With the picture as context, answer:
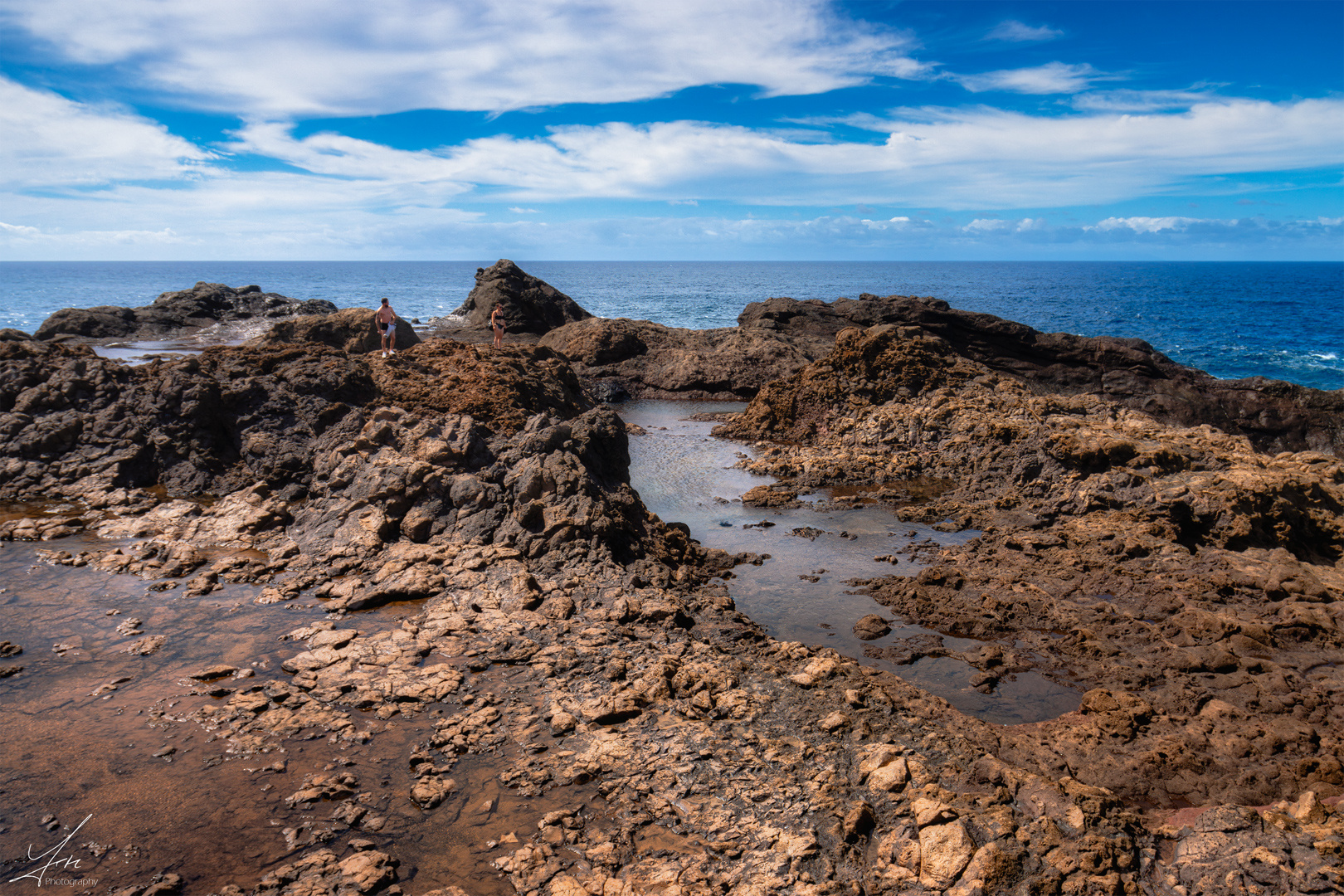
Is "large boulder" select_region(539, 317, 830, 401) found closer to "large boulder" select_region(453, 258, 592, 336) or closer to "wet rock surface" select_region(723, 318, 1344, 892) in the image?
"large boulder" select_region(453, 258, 592, 336)

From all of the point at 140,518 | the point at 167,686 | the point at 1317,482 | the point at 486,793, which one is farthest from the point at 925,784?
the point at 140,518

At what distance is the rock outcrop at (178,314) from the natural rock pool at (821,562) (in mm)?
32135

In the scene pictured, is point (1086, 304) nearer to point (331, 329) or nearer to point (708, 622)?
point (331, 329)

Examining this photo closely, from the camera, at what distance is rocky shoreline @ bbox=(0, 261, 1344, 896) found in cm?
502

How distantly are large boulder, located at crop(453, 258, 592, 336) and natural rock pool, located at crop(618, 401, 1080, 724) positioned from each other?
759 inches

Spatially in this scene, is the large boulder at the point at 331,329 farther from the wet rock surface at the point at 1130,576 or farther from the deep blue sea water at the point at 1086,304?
the deep blue sea water at the point at 1086,304

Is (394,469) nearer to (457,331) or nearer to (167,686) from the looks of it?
(167,686)

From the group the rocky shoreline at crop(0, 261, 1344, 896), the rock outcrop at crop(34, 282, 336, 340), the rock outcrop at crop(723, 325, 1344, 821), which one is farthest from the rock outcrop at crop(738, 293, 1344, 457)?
the rock outcrop at crop(34, 282, 336, 340)

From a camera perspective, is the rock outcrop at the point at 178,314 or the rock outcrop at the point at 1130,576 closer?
the rock outcrop at the point at 1130,576

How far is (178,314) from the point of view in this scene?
3903 centimetres

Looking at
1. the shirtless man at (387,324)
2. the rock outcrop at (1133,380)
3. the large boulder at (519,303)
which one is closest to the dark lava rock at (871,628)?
the rock outcrop at (1133,380)

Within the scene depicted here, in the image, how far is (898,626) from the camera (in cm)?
895

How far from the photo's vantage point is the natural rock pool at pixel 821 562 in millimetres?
7605

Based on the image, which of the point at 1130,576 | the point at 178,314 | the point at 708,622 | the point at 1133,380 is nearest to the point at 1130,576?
the point at 1130,576
